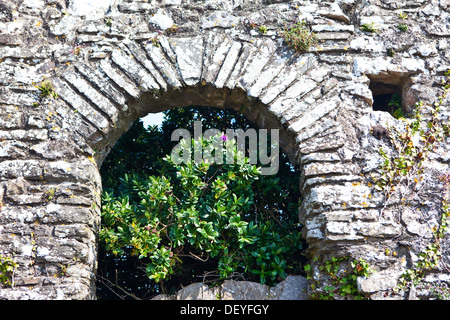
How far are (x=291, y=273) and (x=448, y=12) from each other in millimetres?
2281

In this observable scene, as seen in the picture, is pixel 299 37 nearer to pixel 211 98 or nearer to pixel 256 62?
pixel 256 62

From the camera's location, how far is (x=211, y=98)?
3600mm

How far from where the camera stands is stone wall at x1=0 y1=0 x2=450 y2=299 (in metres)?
3.09

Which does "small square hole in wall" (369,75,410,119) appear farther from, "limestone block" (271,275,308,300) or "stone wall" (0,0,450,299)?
"limestone block" (271,275,308,300)

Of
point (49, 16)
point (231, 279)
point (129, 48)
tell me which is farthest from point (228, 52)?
point (231, 279)

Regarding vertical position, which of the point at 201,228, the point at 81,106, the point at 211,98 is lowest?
the point at 201,228

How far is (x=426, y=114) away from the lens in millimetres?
3449

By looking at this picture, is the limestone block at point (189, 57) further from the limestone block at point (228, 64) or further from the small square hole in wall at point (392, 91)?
the small square hole in wall at point (392, 91)

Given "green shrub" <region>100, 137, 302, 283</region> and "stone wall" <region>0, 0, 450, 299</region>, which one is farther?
"green shrub" <region>100, 137, 302, 283</region>

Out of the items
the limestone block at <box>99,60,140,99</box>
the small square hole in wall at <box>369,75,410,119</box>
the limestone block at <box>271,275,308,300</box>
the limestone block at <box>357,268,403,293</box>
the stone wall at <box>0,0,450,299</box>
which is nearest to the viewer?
the limestone block at <box>357,268,403,293</box>

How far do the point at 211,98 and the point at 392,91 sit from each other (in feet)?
4.51

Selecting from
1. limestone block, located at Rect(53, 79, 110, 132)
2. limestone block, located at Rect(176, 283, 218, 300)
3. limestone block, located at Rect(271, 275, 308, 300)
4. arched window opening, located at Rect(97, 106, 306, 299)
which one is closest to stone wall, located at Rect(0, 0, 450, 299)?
limestone block, located at Rect(53, 79, 110, 132)

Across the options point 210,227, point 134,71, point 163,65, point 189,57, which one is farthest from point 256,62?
point 210,227

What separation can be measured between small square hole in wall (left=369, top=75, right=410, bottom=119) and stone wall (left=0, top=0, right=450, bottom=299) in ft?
0.05
